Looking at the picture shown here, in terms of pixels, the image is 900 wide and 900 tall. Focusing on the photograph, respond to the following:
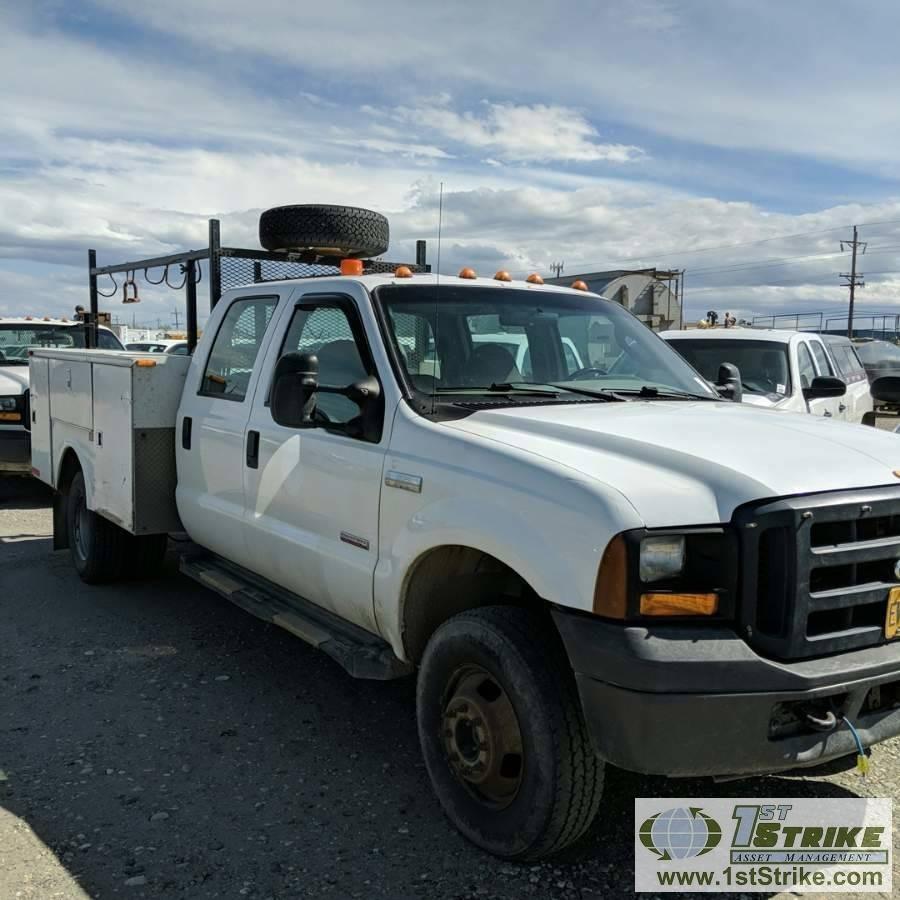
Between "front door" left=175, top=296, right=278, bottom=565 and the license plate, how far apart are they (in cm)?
299

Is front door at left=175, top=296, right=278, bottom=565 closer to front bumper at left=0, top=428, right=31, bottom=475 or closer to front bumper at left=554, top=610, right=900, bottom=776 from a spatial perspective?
front bumper at left=554, top=610, right=900, bottom=776

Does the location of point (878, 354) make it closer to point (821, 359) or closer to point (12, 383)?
point (821, 359)

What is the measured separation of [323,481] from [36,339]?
8.44m

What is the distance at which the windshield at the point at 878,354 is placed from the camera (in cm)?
2173

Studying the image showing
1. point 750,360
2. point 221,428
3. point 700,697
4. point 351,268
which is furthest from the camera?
point 750,360

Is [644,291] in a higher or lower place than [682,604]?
higher

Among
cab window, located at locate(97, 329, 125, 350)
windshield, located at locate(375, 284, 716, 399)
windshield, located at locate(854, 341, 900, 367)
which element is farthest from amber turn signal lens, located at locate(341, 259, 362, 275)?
windshield, located at locate(854, 341, 900, 367)

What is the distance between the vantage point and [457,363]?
4000 mm

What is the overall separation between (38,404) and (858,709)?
6565mm

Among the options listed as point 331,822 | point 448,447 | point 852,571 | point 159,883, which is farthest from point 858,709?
point 159,883


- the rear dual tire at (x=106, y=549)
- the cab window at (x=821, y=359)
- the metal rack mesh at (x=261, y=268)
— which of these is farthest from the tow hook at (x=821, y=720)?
the cab window at (x=821, y=359)

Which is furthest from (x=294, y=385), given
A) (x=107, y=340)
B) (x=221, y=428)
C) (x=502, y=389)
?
(x=107, y=340)

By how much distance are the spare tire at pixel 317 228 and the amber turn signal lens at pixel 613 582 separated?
4.04m

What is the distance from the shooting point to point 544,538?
2883mm
